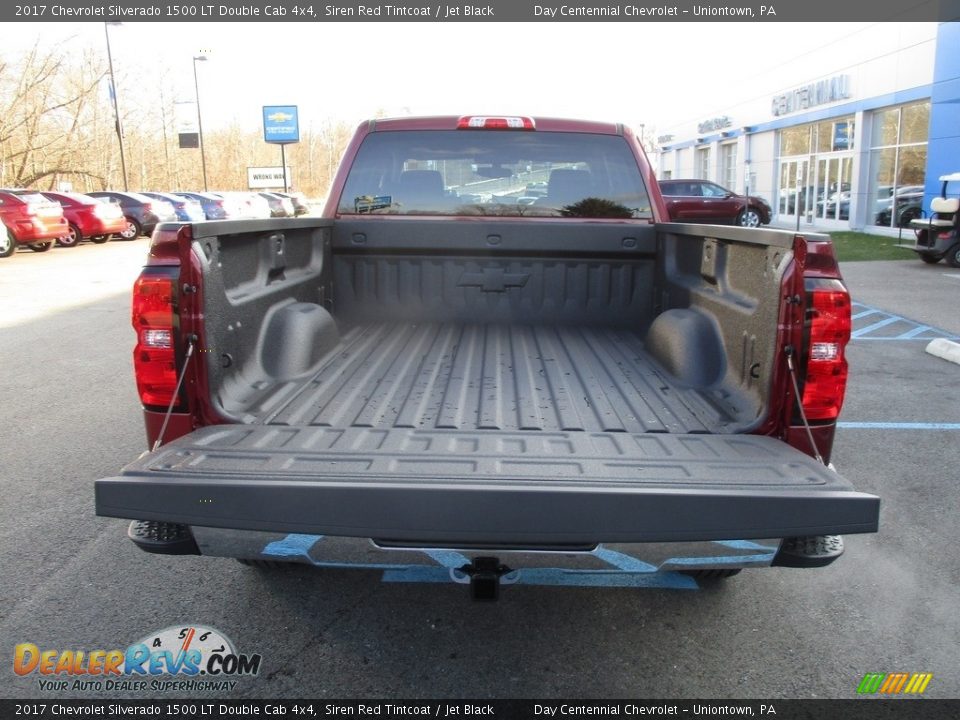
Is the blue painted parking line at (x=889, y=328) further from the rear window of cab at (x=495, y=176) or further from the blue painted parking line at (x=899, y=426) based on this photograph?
the rear window of cab at (x=495, y=176)

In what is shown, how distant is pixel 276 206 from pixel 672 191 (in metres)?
18.7

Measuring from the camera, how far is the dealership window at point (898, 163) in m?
21.5

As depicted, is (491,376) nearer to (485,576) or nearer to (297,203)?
(485,576)

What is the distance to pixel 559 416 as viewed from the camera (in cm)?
304

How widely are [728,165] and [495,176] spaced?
35856 mm

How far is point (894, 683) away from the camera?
275 cm

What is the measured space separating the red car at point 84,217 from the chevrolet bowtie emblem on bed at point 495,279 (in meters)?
22.2

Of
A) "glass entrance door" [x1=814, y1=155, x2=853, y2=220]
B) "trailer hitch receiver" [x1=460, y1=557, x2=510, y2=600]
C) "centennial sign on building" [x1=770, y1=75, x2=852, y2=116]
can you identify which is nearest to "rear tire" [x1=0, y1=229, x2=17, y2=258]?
"trailer hitch receiver" [x1=460, y1=557, x2=510, y2=600]

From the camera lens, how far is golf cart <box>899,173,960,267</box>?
14766mm

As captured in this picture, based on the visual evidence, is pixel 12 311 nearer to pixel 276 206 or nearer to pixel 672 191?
pixel 672 191

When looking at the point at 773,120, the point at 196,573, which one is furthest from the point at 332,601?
the point at 773,120

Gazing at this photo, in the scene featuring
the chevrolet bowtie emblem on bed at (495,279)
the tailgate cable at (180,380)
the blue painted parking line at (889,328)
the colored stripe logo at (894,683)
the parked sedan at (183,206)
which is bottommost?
the colored stripe logo at (894,683)

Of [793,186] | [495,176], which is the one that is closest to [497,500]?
[495,176]

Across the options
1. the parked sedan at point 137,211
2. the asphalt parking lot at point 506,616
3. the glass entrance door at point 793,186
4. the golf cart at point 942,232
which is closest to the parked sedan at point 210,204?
the parked sedan at point 137,211
